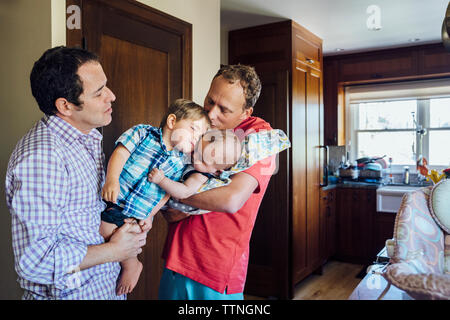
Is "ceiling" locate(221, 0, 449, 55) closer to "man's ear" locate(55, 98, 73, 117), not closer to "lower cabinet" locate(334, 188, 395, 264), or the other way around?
"lower cabinet" locate(334, 188, 395, 264)

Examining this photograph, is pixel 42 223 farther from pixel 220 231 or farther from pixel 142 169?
pixel 220 231

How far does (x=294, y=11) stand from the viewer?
10.2 ft

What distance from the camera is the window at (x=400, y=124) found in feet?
14.3

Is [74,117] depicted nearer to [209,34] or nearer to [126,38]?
[126,38]

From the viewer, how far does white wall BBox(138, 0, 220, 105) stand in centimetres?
230

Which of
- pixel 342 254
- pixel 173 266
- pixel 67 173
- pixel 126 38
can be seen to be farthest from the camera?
pixel 342 254

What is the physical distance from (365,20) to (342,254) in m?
2.49

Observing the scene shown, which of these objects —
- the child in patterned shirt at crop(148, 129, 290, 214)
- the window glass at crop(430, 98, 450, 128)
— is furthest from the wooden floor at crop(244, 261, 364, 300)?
the child in patterned shirt at crop(148, 129, 290, 214)

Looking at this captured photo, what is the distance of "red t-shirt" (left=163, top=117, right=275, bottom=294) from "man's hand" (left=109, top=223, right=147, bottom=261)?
0.43 ft

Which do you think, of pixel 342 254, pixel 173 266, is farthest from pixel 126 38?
pixel 342 254

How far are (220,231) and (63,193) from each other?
0.50 m

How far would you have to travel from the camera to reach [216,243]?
1.24 m

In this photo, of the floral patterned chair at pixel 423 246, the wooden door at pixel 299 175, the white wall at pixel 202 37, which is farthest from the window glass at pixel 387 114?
the floral patterned chair at pixel 423 246
